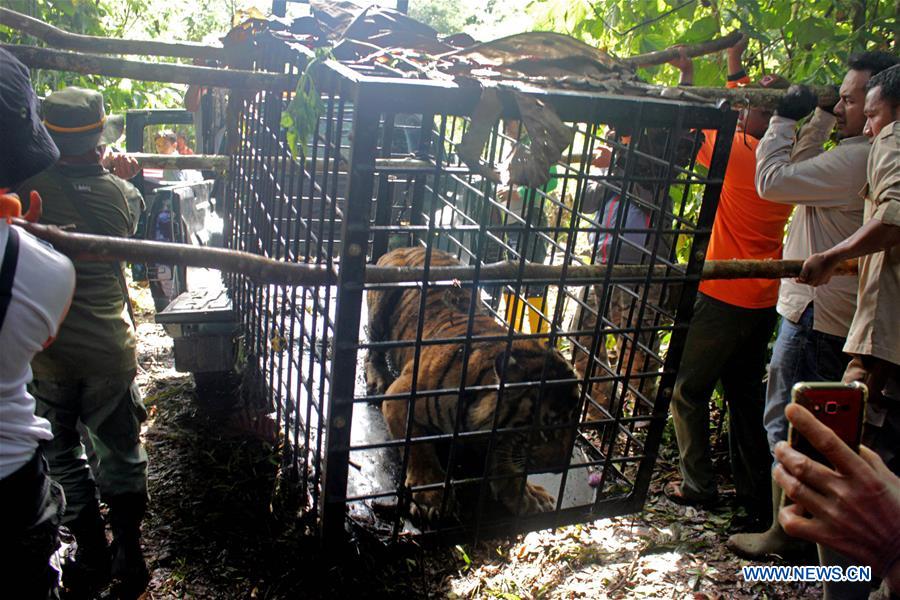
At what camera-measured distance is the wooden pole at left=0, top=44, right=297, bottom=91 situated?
2.54m

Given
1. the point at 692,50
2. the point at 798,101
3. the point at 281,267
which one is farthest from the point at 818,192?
the point at 281,267

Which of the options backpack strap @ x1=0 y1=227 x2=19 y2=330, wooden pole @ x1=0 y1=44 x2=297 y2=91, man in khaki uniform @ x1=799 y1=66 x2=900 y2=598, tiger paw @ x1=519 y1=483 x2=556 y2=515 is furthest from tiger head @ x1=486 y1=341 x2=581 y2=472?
backpack strap @ x1=0 y1=227 x2=19 y2=330

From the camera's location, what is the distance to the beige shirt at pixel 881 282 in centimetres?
305

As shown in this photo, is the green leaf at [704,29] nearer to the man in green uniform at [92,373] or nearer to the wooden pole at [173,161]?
the wooden pole at [173,161]

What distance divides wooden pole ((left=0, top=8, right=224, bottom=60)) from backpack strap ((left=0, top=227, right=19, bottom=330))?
151 cm

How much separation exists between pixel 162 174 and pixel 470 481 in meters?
7.67

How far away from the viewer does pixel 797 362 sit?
3873mm

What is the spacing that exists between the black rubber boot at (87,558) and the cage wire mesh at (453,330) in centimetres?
93

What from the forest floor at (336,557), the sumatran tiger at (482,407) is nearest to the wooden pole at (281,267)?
the sumatran tiger at (482,407)

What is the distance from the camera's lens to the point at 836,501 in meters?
1.48

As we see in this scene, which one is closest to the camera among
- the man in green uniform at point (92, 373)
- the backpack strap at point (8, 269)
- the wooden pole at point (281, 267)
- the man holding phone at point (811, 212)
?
the backpack strap at point (8, 269)

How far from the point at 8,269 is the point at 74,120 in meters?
1.41
